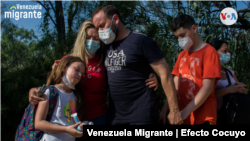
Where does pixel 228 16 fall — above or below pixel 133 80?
above

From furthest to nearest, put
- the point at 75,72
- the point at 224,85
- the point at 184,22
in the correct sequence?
the point at 224,85
the point at 184,22
the point at 75,72

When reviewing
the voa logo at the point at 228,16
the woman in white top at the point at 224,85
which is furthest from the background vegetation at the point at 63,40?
the woman in white top at the point at 224,85

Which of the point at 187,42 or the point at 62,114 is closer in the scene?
the point at 62,114

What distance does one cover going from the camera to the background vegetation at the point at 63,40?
3.15 meters

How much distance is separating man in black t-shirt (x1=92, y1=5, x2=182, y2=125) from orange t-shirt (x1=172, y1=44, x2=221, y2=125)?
28 centimetres

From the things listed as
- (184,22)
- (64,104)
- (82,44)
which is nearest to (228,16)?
(184,22)

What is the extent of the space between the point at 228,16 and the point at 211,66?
2.70 meters

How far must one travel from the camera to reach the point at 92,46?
1978mm

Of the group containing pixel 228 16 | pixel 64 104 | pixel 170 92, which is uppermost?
pixel 228 16

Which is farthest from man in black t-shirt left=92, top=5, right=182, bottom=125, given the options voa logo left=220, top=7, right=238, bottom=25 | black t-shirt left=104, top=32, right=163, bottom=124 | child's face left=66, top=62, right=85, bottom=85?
voa logo left=220, top=7, right=238, bottom=25

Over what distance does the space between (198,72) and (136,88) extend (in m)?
0.60

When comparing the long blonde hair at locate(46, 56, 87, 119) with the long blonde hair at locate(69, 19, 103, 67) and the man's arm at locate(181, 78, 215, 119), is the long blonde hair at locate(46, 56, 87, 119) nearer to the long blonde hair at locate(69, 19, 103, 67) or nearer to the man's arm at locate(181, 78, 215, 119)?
the long blonde hair at locate(69, 19, 103, 67)

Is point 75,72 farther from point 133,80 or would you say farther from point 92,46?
point 133,80

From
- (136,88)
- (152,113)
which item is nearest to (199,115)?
(152,113)
